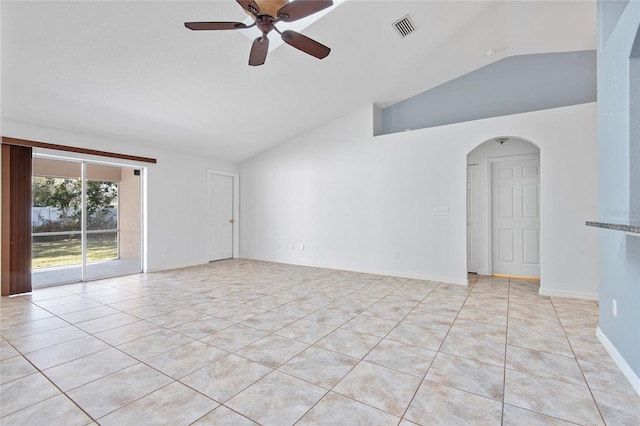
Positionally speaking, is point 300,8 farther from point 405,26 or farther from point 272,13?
point 405,26

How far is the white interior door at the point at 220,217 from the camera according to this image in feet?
22.7

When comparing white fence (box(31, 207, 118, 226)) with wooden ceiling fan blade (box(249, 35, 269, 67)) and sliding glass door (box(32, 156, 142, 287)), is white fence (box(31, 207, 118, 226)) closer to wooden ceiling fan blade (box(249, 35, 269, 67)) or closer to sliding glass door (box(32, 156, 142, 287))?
sliding glass door (box(32, 156, 142, 287))

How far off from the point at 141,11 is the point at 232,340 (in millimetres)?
3161

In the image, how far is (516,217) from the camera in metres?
5.05

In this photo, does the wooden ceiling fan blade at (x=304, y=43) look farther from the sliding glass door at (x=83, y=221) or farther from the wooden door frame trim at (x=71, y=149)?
the sliding glass door at (x=83, y=221)

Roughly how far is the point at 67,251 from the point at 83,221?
1.74ft

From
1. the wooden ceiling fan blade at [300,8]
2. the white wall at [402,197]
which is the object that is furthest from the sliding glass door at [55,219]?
the wooden ceiling fan blade at [300,8]

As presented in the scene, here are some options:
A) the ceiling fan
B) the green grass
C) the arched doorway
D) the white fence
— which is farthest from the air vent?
the green grass

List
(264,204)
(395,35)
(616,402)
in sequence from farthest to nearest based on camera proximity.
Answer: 1. (264,204)
2. (395,35)
3. (616,402)

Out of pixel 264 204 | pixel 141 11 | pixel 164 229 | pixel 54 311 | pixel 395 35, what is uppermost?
pixel 395 35

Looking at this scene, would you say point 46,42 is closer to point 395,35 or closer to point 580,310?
point 395,35

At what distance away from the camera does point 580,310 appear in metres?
3.38

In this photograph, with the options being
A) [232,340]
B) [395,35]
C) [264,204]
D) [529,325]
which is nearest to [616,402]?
[529,325]

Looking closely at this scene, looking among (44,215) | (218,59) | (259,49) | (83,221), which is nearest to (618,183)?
(259,49)
